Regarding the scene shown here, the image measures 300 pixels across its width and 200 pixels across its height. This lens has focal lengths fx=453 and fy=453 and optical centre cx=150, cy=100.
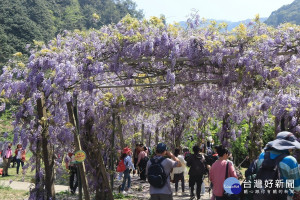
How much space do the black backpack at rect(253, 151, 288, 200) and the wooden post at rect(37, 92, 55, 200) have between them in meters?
4.67

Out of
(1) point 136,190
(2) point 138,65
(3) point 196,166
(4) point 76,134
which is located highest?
(2) point 138,65

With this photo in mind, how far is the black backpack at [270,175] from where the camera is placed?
4.66 metres

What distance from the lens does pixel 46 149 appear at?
853 centimetres

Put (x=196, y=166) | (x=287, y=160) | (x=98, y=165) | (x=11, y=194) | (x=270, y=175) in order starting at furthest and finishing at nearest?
(x=11, y=194) → (x=196, y=166) → (x=98, y=165) → (x=270, y=175) → (x=287, y=160)

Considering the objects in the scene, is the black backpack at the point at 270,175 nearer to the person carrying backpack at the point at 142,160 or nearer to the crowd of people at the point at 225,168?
the crowd of people at the point at 225,168

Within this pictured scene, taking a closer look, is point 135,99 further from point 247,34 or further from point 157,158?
point 157,158

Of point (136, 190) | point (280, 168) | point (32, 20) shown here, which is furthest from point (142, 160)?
point (32, 20)

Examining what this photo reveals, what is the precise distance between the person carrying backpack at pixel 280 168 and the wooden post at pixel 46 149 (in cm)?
469

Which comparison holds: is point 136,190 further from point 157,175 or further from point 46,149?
point 157,175

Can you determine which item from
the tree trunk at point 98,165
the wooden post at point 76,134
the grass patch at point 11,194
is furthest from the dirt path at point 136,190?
the wooden post at point 76,134

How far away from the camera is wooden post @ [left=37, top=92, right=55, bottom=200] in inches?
329

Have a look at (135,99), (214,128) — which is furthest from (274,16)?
(135,99)

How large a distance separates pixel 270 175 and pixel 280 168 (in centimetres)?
14

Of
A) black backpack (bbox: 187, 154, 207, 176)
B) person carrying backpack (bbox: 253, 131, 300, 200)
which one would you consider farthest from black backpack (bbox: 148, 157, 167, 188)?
black backpack (bbox: 187, 154, 207, 176)
